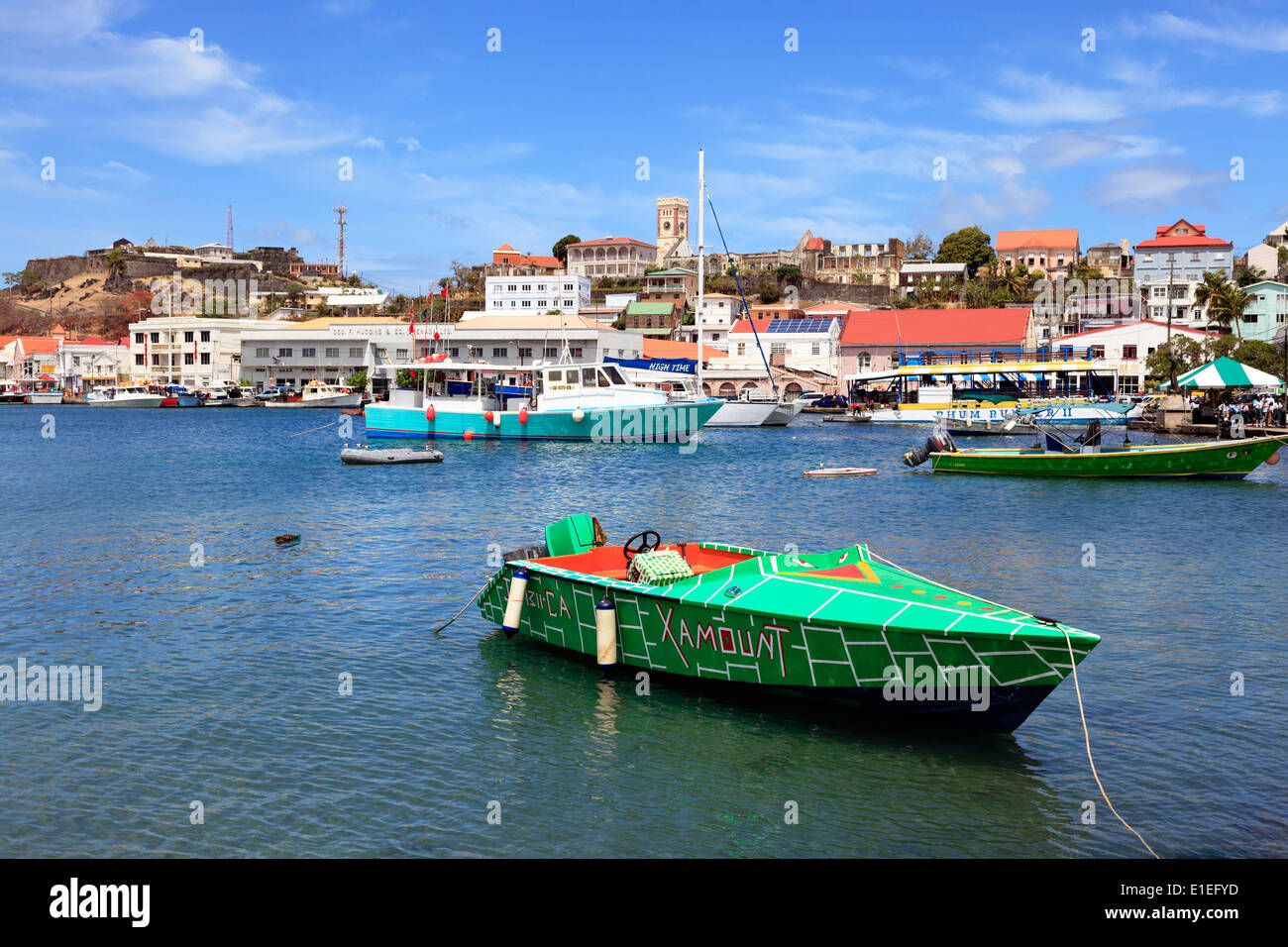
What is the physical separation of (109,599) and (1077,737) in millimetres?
15715

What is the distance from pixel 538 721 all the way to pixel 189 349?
12362cm

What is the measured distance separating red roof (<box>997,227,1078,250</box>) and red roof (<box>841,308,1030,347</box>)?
59.0 m

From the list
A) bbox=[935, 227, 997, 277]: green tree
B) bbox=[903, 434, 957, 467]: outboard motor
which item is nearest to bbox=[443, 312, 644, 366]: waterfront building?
bbox=[903, 434, 957, 467]: outboard motor

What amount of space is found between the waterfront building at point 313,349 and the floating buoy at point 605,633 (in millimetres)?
101594

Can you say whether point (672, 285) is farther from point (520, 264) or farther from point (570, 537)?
point (570, 537)

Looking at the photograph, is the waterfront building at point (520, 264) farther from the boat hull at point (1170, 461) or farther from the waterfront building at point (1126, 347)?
the boat hull at point (1170, 461)

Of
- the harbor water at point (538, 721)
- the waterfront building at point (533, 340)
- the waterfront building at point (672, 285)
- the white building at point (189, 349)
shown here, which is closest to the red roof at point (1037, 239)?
the waterfront building at point (672, 285)

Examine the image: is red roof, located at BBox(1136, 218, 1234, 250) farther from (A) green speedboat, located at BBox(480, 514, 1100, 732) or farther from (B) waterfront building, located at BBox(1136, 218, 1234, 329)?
(A) green speedboat, located at BBox(480, 514, 1100, 732)

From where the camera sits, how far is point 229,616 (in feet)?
53.4

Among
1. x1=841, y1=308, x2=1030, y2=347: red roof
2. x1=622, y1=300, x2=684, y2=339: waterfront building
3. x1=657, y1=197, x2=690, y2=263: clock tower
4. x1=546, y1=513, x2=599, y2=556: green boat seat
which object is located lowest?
x1=546, y1=513, x2=599, y2=556: green boat seat

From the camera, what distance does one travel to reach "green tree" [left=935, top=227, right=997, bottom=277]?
145750 mm
